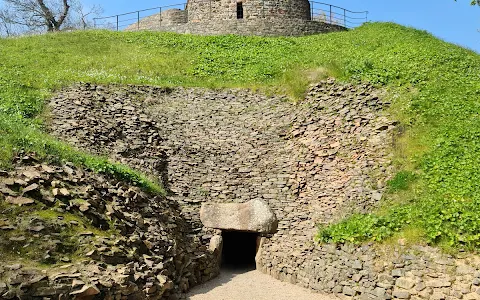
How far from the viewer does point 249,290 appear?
41.1ft

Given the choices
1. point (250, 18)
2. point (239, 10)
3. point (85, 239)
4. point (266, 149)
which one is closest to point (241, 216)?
point (266, 149)

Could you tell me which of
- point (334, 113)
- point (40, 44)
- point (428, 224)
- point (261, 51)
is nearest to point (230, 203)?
point (334, 113)

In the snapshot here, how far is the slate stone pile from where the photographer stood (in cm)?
827

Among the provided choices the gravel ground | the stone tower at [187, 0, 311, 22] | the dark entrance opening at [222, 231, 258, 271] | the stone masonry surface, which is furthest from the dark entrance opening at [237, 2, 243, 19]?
the gravel ground

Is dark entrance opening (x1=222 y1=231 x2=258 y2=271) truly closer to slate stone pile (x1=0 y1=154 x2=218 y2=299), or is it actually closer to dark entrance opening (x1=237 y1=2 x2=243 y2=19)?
slate stone pile (x1=0 y1=154 x2=218 y2=299)

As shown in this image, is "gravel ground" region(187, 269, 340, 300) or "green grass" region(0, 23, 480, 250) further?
"gravel ground" region(187, 269, 340, 300)

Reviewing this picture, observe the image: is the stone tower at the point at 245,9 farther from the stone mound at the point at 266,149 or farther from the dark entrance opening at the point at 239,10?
the stone mound at the point at 266,149

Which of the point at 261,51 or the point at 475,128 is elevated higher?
the point at 261,51

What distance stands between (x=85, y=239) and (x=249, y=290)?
5.17m

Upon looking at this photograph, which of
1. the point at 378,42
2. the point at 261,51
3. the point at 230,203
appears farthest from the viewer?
the point at 261,51

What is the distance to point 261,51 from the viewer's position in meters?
25.0

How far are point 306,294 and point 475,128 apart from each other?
737cm

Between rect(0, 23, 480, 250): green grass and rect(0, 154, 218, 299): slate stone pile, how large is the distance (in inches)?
43.0

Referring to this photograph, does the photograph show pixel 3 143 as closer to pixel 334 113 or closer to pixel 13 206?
pixel 13 206
